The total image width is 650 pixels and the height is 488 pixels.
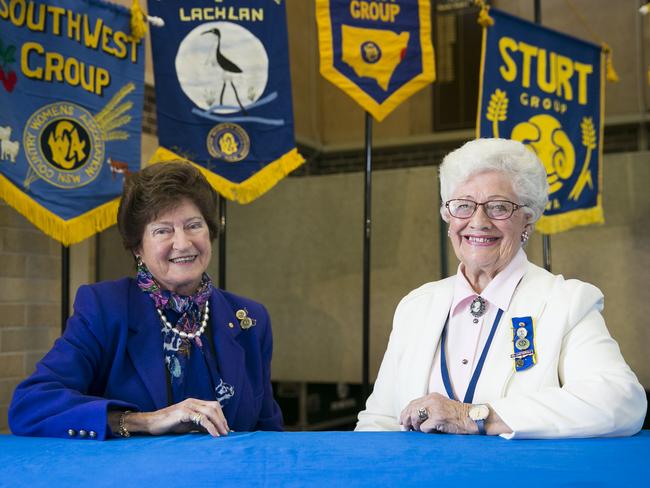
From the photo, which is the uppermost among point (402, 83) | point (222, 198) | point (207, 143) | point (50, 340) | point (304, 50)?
point (304, 50)

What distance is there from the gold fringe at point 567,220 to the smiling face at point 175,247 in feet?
8.53

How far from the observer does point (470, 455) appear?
4.28 feet

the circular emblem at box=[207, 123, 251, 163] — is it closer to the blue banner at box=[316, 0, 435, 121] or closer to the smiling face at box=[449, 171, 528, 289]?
the blue banner at box=[316, 0, 435, 121]

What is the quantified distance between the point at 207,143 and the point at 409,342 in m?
1.93

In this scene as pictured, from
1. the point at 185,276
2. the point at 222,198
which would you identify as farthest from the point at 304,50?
the point at 185,276

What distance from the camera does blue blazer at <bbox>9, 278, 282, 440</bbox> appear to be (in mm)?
1642

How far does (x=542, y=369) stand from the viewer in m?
1.67

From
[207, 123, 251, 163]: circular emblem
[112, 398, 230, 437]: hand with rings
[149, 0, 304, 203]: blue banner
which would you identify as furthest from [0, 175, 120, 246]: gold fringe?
[112, 398, 230, 437]: hand with rings

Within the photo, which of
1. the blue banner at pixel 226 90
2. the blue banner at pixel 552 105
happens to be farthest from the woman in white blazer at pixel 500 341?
the blue banner at pixel 552 105

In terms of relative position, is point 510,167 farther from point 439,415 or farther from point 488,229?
point 439,415

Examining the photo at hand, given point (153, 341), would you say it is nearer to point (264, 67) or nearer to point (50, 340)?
point (264, 67)

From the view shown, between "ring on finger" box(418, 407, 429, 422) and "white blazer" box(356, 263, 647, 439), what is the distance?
5.5 inches

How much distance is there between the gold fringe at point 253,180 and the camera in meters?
3.57

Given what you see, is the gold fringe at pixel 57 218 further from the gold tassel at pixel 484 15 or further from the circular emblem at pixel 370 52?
the gold tassel at pixel 484 15
